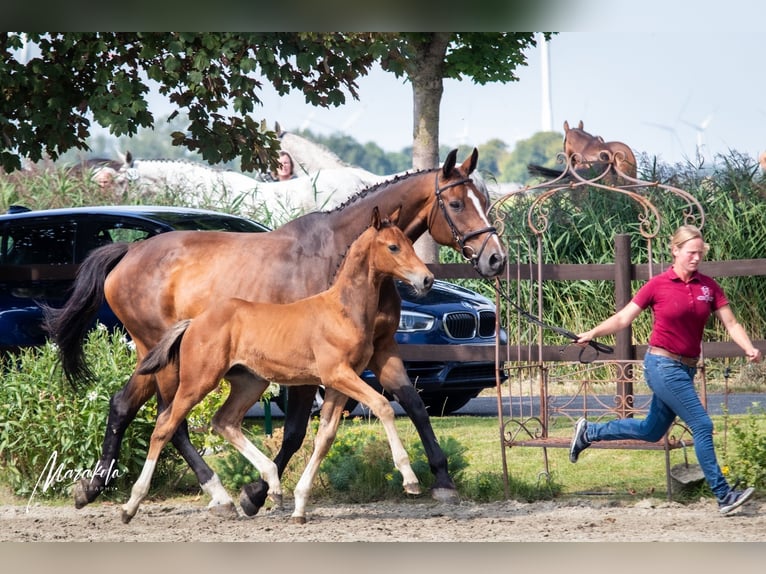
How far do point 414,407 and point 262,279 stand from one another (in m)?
1.23

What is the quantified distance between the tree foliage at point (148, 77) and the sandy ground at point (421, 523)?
3177 millimetres

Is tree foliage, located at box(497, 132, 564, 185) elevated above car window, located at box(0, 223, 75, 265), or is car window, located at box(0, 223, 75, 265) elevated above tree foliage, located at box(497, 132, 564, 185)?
tree foliage, located at box(497, 132, 564, 185)

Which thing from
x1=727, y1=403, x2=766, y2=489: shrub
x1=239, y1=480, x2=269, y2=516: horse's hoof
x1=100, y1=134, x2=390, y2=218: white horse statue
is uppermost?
x1=100, y1=134, x2=390, y2=218: white horse statue

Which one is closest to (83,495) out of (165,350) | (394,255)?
(165,350)

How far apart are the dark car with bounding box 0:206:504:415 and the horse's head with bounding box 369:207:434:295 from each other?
3.43 m

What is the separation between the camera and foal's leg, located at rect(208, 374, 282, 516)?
6.75 metres

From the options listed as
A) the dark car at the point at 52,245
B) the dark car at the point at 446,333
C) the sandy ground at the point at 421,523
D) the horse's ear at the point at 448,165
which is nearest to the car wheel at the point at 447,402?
the dark car at the point at 446,333

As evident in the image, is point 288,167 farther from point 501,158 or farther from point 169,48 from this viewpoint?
point 501,158

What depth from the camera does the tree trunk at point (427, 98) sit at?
39.6 feet

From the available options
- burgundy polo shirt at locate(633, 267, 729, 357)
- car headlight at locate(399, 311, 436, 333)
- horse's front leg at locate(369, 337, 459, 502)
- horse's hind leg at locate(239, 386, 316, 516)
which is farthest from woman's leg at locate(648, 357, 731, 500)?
car headlight at locate(399, 311, 436, 333)

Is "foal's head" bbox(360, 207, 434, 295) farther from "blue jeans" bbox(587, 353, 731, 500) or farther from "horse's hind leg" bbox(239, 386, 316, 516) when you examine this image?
"blue jeans" bbox(587, 353, 731, 500)

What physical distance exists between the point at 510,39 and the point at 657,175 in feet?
10.9

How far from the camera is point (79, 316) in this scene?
306 inches

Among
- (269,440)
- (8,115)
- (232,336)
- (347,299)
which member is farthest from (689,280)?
(8,115)
